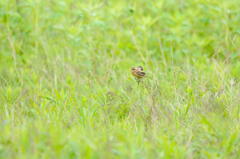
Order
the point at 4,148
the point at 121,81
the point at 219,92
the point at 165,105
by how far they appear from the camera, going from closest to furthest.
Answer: the point at 4,148 < the point at 165,105 < the point at 219,92 < the point at 121,81

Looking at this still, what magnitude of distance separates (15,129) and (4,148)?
22 cm

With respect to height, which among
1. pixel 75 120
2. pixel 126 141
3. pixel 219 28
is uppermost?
pixel 219 28

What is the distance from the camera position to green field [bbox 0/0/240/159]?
7.48 ft

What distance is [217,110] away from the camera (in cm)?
305

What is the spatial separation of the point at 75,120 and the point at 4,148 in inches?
35.9

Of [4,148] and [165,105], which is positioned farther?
[165,105]

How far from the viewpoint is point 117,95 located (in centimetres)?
354

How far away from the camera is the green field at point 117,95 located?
2279 millimetres

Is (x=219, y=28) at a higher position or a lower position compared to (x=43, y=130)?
higher

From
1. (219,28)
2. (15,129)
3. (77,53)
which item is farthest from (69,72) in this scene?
(219,28)

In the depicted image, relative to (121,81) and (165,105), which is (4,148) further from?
(121,81)

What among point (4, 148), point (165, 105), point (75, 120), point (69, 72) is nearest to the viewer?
point (4, 148)

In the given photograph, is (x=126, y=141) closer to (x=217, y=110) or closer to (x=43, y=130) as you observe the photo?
(x=43, y=130)

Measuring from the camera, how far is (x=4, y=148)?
7.23ft
